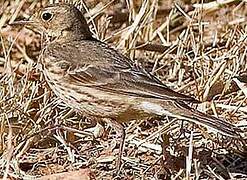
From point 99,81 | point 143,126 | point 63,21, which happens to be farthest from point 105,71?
point 143,126

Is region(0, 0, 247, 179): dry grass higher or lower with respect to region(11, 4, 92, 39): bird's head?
lower

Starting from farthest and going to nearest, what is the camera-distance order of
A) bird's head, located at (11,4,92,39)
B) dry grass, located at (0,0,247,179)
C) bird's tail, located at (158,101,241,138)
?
bird's head, located at (11,4,92,39)
dry grass, located at (0,0,247,179)
bird's tail, located at (158,101,241,138)

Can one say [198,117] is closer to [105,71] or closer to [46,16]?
[105,71]

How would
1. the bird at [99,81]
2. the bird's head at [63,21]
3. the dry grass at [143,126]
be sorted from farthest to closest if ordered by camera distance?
the bird's head at [63,21], the dry grass at [143,126], the bird at [99,81]

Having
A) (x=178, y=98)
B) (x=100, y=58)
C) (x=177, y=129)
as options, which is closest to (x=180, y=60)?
(x=177, y=129)

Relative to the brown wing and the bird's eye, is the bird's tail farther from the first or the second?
the bird's eye

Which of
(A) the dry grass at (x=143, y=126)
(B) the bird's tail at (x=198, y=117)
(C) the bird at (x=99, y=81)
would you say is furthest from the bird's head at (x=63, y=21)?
(B) the bird's tail at (x=198, y=117)

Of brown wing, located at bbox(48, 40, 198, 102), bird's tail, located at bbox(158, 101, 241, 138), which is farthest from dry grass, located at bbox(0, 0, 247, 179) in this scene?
brown wing, located at bbox(48, 40, 198, 102)

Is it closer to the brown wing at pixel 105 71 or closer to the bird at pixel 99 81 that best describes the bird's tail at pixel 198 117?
the bird at pixel 99 81
